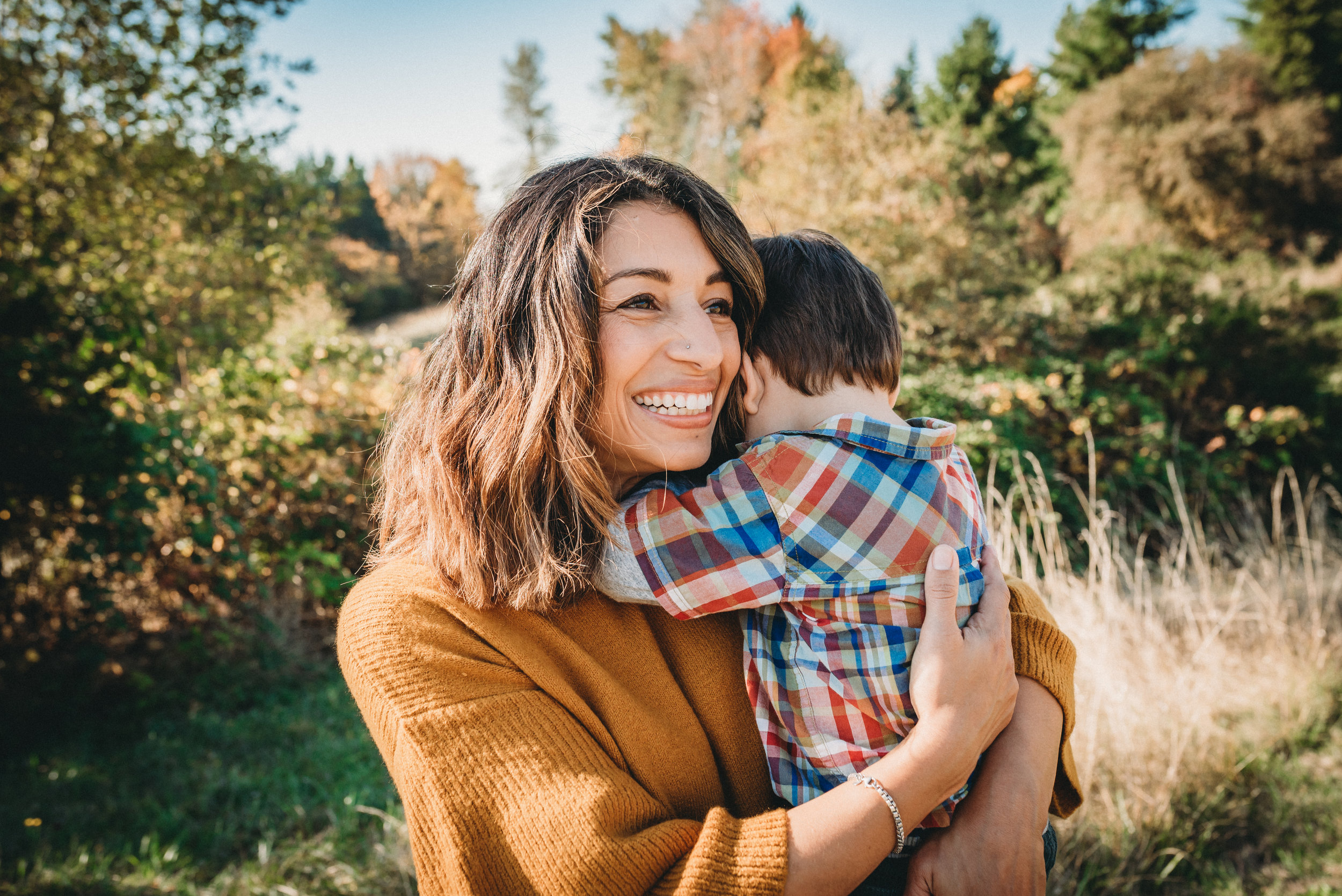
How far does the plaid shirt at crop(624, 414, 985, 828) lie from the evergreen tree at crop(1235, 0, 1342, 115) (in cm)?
1623

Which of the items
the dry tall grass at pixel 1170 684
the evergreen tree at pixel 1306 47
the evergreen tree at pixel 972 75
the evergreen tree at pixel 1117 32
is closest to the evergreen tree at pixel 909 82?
the evergreen tree at pixel 972 75

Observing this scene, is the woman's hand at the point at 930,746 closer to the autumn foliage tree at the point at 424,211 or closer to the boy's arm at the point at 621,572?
the boy's arm at the point at 621,572

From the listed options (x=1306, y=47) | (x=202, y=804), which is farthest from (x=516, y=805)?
(x=1306, y=47)

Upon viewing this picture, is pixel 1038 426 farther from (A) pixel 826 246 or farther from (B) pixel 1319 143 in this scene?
(B) pixel 1319 143

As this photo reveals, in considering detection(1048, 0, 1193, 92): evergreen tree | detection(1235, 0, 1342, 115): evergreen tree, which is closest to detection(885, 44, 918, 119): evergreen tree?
detection(1048, 0, 1193, 92): evergreen tree

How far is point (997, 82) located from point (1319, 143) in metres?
7.88

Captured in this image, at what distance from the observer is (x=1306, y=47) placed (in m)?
12.5

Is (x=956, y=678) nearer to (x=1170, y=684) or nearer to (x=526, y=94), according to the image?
(x=1170, y=684)

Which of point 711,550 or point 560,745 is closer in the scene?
point 560,745

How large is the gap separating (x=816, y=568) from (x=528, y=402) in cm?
66

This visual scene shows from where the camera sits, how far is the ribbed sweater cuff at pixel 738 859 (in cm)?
108

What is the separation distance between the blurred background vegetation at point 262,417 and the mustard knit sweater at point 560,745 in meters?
1.01

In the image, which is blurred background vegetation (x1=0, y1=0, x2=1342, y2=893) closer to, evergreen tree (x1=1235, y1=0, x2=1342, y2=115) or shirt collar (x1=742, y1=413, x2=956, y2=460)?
shirt collar (x1=742, y1=413, x2=956, y2=460)

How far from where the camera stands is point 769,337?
1.71 meters
